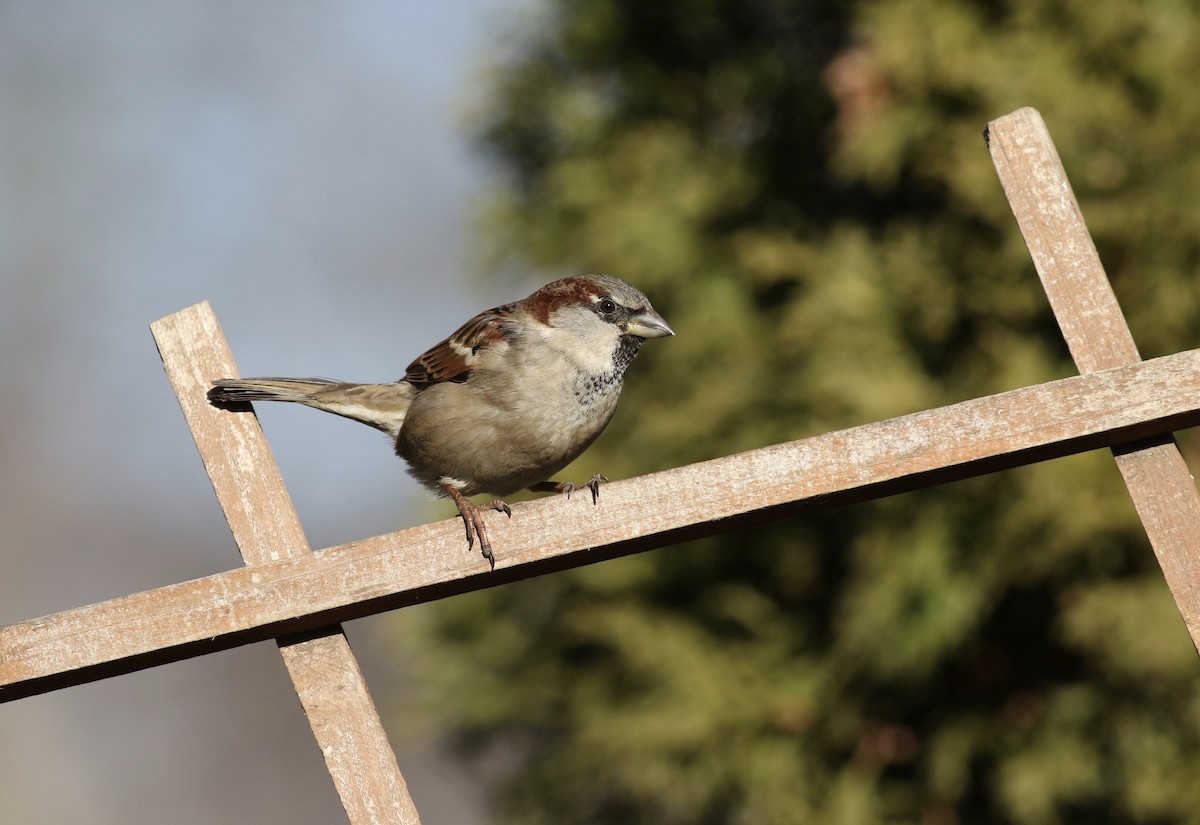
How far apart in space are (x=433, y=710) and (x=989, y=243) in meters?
1.84

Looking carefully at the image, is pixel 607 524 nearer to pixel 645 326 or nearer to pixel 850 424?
pixel 645 326

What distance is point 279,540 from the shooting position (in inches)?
46.9

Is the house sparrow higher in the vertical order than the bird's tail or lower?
lower

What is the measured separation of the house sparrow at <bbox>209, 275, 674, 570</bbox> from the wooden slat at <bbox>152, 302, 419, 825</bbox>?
429mm

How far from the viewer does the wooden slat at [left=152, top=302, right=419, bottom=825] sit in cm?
114

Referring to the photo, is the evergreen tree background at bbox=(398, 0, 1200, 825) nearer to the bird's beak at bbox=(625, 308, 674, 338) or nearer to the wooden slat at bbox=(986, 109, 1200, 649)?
the bird's beak at bbox=(625, 308, 674, 338)

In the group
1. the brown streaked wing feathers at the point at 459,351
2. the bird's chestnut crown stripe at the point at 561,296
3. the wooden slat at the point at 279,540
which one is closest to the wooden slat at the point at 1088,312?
the wooden slat at the point at 279,540

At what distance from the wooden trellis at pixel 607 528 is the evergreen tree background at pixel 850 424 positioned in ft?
4.64

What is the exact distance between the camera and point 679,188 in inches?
131

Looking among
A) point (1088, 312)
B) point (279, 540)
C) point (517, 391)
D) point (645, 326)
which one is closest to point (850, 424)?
point (645, 326)

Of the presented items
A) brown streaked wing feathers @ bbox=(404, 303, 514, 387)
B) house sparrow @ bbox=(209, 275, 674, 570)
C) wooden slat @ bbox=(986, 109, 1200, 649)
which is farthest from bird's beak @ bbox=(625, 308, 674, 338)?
wooden slat @ bbox=(986, 109, 1200, 649)

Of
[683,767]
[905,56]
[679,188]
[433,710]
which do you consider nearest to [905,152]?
[905,56]

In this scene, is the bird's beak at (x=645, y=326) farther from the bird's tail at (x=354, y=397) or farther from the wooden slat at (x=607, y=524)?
the wooden slat at (x=607, y=524)

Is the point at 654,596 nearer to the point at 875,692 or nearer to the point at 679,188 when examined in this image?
the point at 875,692
